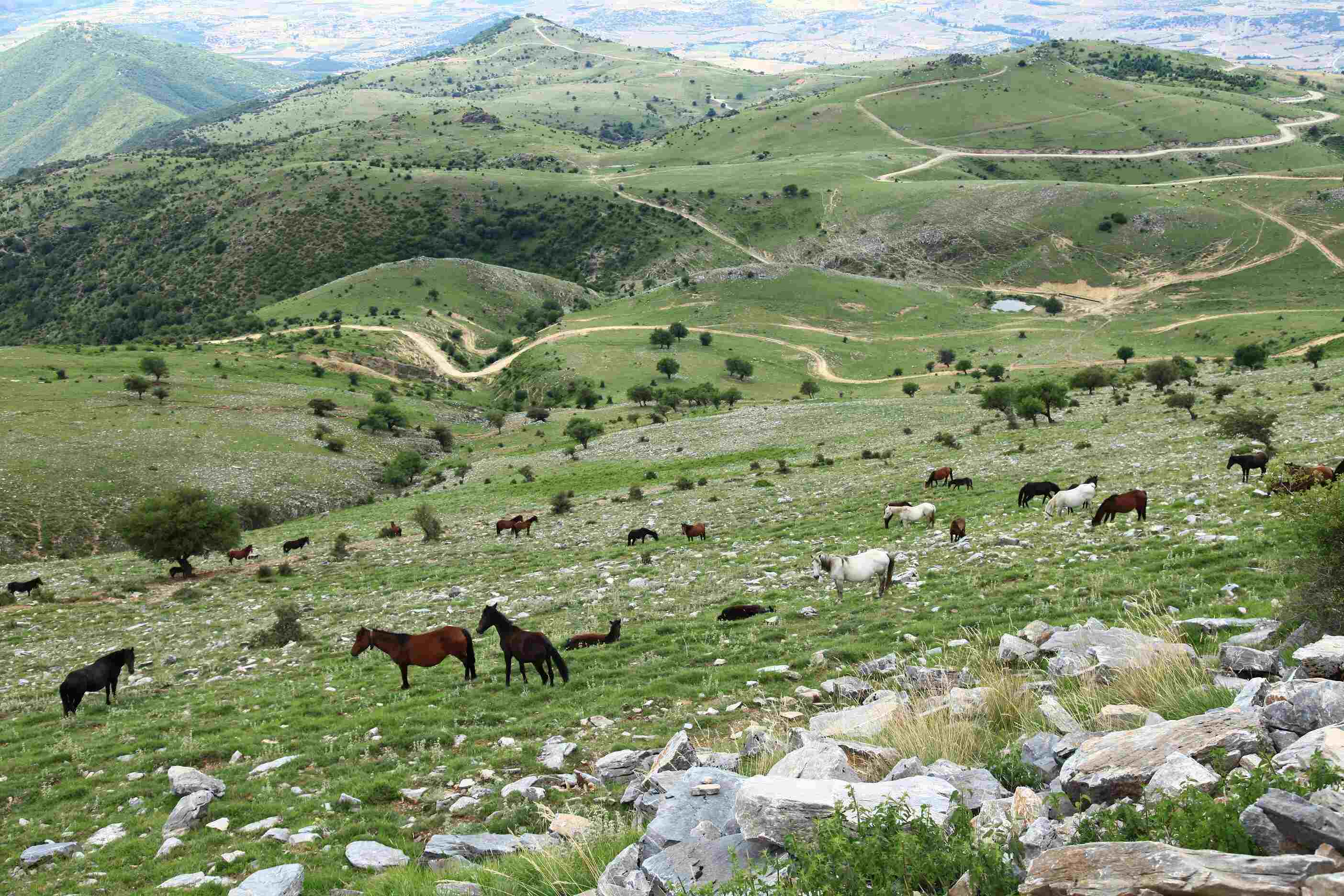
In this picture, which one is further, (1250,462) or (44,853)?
(1250,462)

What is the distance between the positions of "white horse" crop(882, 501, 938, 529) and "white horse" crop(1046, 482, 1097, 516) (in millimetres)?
3639

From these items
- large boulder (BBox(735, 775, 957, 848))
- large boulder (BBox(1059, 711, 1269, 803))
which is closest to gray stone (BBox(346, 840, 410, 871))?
large boulder (BBox(735, 775, 957, 848))

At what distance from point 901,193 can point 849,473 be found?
165836 mm

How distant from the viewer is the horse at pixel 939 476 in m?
32.6

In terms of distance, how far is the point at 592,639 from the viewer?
18.0 m

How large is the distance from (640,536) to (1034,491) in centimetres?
1449

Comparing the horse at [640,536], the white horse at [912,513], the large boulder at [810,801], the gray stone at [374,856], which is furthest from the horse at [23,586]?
the large boulder at [810,801]

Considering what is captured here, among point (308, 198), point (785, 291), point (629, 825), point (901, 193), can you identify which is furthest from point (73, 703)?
point (308, 198)

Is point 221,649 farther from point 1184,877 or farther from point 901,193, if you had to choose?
point 901,193

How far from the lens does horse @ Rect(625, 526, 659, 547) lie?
101 ft

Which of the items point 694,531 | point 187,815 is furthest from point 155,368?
point 187,815

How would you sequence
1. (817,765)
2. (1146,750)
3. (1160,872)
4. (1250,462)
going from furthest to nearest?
1. (1250,462)
2. (817,765)
3. (1146,750)
4. (1160,872)

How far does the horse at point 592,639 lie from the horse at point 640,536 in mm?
12678

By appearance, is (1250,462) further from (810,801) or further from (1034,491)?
(810,801)
